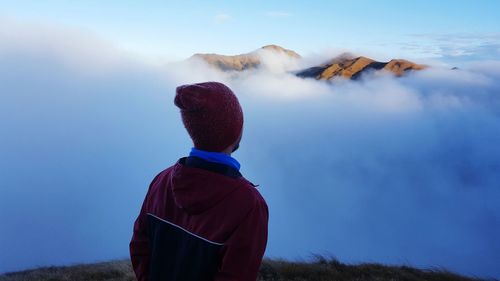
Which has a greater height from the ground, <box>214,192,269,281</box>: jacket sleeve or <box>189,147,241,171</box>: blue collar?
<box>189,147,241,171</box>: blue collar

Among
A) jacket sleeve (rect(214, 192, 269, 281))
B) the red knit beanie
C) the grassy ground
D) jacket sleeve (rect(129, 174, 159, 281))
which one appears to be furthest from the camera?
the grassy ground

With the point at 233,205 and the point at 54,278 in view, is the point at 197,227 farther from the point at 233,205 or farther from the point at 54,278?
the point at 54,278

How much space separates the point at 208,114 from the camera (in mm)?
2279

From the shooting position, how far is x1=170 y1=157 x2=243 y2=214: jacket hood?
2.20 metres

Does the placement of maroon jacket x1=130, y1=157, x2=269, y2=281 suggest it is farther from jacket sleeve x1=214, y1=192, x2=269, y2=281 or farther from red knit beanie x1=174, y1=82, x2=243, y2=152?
red knit beanie x1=174, y1=82, x2=243, y2=152

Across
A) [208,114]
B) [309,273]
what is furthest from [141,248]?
[309,273]

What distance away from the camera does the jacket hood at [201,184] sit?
220 centimetres

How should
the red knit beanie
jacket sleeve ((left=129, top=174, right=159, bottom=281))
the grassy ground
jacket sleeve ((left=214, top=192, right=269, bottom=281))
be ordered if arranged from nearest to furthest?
jacket sleeve ((left=214, top=192, right=269, bottom=281)), the red knit beanie, jacket sleeve ((left=129, top=174, right=159, bottom=281)), the grassy ground

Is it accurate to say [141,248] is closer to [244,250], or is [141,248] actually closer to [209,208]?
[209,208]

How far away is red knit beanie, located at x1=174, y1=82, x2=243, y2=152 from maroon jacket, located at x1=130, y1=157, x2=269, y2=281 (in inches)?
4.4

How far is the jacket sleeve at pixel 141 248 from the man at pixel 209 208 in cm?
12

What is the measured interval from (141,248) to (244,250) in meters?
0.74

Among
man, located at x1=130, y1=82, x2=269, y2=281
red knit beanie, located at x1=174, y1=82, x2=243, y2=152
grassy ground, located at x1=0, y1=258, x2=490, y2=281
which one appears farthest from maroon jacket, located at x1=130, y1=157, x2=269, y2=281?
grassy ground, located at x1=0, y1=258, x2=490, y2=281

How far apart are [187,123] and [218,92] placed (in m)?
0.21
